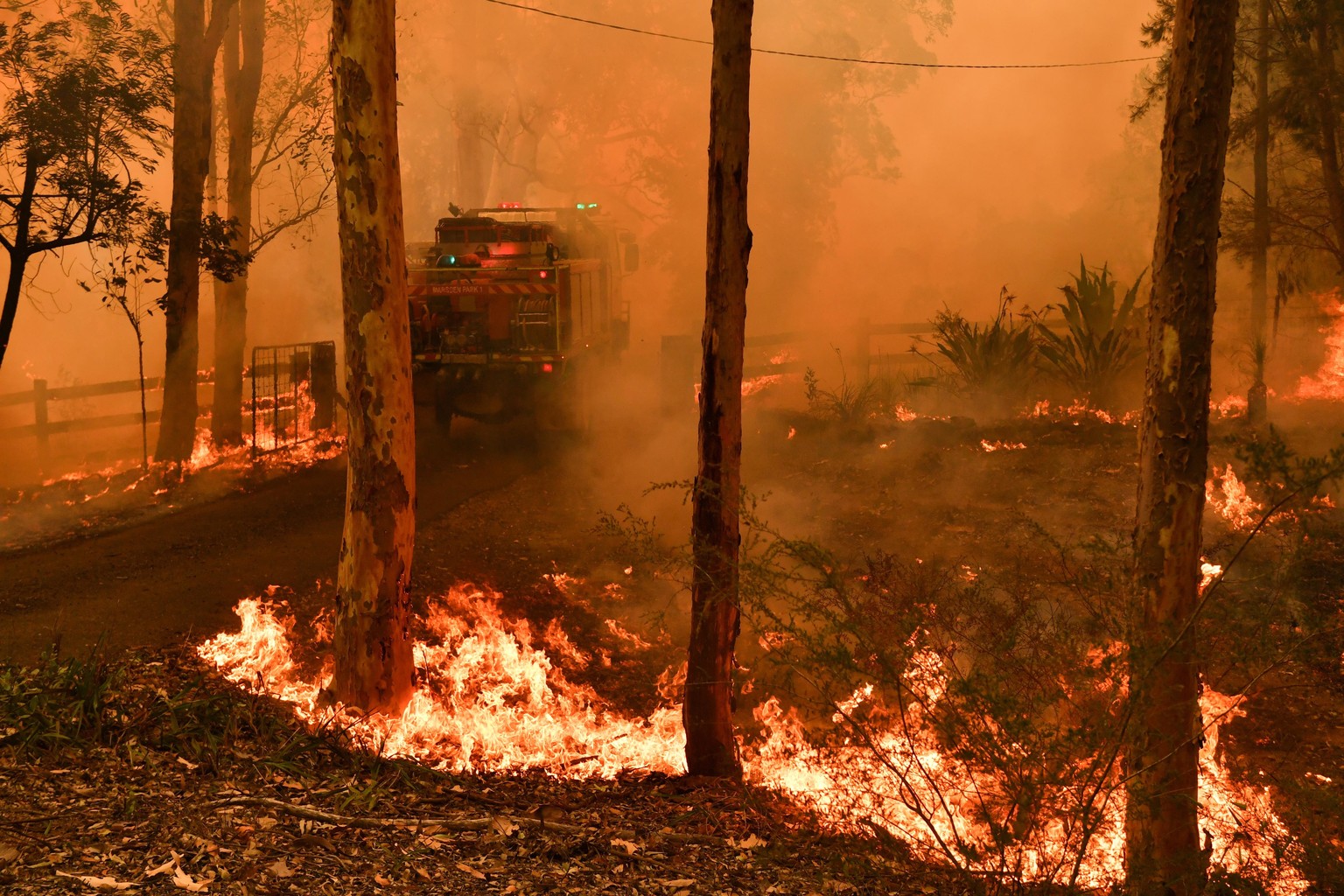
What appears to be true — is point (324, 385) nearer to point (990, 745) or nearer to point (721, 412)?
point (721, 412)

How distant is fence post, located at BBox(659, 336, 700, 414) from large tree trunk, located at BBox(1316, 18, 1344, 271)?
8738 millimetres

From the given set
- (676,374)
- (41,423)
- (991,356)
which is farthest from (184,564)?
(991,356)

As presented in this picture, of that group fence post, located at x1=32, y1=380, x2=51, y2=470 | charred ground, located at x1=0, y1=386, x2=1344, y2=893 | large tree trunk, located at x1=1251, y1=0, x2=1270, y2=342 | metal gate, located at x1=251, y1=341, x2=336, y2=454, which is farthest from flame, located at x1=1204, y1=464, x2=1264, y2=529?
fence post, located at x1=32, y1=380, x2=51, y2=470

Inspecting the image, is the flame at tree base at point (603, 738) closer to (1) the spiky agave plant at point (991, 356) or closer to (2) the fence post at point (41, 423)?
(1) the spiky agave plant at point (991, 356)

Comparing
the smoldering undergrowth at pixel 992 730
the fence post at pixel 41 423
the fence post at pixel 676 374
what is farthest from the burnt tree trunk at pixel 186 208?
the smoldering undergrowth at pixel 992 730

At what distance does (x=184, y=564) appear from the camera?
879cm

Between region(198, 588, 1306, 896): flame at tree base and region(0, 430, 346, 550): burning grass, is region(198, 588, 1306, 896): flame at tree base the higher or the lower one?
the lower one

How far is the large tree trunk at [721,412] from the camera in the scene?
5.52 metres

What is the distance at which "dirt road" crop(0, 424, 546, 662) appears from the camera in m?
7.12

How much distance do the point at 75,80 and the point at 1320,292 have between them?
20321 mm

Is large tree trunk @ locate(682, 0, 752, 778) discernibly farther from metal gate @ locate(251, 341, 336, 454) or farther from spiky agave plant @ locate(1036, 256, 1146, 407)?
metal gate @ locate(251, 341, 336, 454)

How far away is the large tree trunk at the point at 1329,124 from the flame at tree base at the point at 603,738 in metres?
8.56

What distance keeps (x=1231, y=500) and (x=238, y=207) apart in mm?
13168

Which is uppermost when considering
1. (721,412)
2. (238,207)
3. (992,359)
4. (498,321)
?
(238,207)
